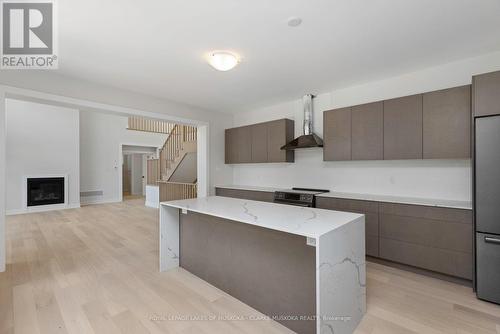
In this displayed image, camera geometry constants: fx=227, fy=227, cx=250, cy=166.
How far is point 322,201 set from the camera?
335cm

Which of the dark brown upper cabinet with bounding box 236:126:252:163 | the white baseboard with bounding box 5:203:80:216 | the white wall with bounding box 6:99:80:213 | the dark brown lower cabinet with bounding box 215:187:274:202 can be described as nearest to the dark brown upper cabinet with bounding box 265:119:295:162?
the dark brown upper cabinet with bounding box 236:126:252:163

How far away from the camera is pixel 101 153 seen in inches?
300

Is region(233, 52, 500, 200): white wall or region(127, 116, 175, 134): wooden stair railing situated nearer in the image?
region(233, 52, 500, 200): white wall

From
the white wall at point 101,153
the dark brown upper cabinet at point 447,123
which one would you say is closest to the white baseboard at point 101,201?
the white wall at point 101,153

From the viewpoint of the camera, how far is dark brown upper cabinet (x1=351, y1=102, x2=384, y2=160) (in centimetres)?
304

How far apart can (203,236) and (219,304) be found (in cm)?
70

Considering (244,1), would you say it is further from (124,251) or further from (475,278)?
(124,251)

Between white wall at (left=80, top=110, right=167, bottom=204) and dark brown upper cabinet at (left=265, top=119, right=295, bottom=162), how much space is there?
6053 mm

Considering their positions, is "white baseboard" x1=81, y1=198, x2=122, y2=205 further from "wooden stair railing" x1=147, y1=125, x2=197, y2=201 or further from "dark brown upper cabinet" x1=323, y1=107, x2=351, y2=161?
"dark brown upper cabinet" x1=323, y1=107, x2=351, y2=161

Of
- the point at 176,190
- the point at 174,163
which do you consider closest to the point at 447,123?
the point at 176,190

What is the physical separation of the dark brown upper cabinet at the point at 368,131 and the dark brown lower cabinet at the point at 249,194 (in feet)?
5.12

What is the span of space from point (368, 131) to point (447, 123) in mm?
831

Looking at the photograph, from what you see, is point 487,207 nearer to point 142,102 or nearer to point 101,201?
point 142,102

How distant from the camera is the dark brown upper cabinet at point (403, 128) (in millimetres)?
2734
